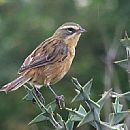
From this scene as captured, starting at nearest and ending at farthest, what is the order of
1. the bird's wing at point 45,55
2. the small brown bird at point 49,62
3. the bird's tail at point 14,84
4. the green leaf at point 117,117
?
the green leaf at point 117,117 < the bird's tail at point 14,84 < the small brown bird at point 49,62 < the bird's wing at point 45,55

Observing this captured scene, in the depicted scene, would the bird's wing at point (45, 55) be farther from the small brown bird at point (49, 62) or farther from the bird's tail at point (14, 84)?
the bird's tail at point (14, 84)

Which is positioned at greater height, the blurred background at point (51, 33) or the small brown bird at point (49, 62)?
the small brown bird at point (49, 62)

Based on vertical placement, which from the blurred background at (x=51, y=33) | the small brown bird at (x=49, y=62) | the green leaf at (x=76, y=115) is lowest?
the blurred background at (x=51, y=33)

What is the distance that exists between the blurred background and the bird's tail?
382cm

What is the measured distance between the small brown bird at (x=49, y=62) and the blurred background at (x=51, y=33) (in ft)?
10.3

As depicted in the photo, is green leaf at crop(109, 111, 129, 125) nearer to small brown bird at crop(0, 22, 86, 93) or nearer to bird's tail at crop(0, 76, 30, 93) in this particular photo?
bird's tail at crop(0, 76, 30, 93)

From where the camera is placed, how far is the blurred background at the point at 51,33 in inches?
342

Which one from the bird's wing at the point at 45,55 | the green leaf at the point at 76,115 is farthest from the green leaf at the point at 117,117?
the bird's wing at the point at 45,55

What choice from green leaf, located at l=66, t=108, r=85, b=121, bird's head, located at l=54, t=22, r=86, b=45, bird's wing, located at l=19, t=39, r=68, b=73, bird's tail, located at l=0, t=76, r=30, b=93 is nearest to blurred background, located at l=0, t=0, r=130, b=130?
bird's head, located at l=54, t=22, r=86, b=45

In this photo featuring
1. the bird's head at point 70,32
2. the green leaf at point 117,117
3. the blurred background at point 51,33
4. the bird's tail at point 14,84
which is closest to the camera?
the green leaf at point 117,117

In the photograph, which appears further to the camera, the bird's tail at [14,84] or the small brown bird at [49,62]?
the small brown bird at [49,62]

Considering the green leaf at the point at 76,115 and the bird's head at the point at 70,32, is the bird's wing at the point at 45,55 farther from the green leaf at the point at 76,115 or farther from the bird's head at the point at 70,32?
the green leaf at the point at 76,115

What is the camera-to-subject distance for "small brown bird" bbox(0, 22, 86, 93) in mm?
4449

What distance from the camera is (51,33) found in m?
9.34
